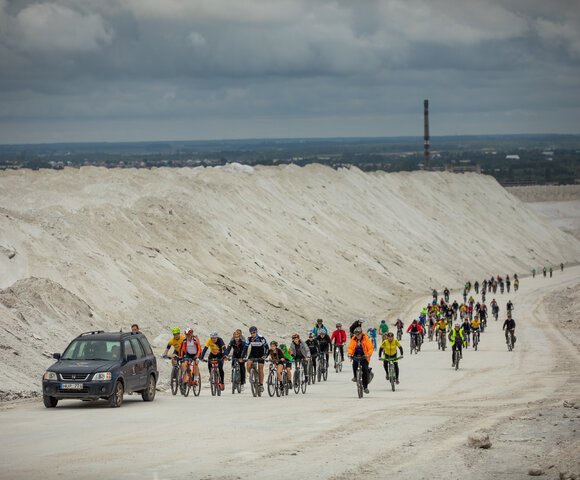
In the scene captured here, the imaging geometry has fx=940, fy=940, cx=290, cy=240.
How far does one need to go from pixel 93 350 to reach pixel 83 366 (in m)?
0.66

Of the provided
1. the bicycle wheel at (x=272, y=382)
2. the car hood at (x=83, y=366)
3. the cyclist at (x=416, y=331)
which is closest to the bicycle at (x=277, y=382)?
the bicycle wheel at (x=272, y=382)

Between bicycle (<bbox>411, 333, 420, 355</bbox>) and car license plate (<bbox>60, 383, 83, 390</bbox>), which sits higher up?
car license plate (<bbox>60, 383, 83, 390</bbox>)

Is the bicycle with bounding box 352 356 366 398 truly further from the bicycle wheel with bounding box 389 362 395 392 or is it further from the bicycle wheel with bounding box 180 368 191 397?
the bicycle wheel with bounding box 180 368 191 397

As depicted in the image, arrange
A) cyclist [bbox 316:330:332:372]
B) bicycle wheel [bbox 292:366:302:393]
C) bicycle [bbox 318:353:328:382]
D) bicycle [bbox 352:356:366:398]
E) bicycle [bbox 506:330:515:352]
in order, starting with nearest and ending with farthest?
bicycle [bbox 352:356:366:398]
bicycle wheel [bbox 292:366:302:393]
cyclist [bbox 316:330:332:372]
bicycle [bbox 318:353:328:382]
bicycle [bbox 506:330:515:352]

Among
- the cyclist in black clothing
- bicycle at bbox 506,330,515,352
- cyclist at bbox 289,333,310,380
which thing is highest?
cyclist at bbox 289,333,310,380

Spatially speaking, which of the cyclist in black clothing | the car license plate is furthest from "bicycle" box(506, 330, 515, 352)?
→ the car license plate

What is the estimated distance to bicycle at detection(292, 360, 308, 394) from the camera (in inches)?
830

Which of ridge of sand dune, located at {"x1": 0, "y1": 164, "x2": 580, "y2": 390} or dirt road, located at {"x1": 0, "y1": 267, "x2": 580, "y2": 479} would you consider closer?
dirt road, located at {"x1": 0, "y1": 267, "x2": 580, "y2": 479}

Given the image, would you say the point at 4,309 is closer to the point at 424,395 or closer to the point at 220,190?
the point at 424,395

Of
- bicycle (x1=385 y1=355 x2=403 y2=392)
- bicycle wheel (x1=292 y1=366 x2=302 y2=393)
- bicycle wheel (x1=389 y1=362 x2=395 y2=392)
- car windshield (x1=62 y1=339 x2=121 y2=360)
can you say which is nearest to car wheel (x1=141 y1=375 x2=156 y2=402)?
car windshield (x1=62 y1=339 x2=121 y2=360)

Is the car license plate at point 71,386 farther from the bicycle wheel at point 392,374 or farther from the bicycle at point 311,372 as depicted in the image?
the bicycle at point 311,372

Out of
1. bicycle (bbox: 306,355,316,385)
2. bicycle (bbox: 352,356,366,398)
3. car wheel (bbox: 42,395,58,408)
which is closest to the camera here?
car wheel (bbox: 42,395,58,408)

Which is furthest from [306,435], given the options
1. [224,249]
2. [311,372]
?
[224,249]

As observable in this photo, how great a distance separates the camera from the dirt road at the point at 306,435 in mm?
11453
